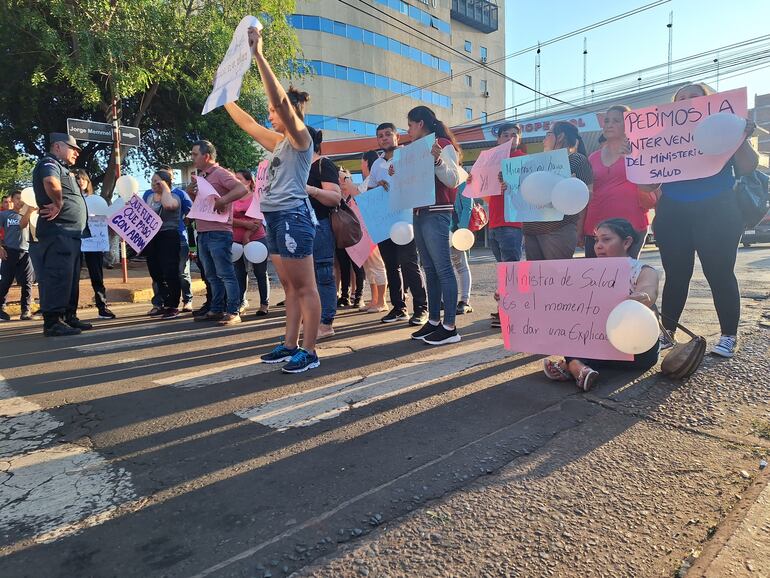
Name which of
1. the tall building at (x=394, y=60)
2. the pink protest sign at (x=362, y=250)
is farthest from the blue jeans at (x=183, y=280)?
the tall building at (x=394, y=60)

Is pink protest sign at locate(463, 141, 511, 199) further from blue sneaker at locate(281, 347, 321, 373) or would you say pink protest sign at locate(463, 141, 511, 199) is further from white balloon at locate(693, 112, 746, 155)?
blue sneaker at locate(281, 347, 321, 373)

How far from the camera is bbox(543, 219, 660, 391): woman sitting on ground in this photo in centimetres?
288

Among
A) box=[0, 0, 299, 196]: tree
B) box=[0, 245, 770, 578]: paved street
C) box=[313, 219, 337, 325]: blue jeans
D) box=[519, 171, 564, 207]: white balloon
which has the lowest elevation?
box=[0, 245, 770, 578]: paved street

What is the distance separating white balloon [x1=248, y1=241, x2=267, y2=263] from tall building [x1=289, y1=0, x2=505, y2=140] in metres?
27.6

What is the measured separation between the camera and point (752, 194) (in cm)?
340

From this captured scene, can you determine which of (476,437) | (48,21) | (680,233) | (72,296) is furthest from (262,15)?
(476,437)

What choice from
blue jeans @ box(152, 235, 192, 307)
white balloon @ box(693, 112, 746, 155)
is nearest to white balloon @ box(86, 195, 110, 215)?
blue jeans @ box(152, 235, 192, 307)

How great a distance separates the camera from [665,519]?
1.67 m

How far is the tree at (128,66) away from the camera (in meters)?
10.4

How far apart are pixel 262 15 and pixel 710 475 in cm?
1587

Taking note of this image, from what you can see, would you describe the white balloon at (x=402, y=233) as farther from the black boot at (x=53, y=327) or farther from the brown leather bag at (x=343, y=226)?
the black boot at (x=53, y=327)

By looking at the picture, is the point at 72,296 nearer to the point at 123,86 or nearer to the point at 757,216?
the point at 757,216

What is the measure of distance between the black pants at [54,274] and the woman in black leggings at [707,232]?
5439 millimetres

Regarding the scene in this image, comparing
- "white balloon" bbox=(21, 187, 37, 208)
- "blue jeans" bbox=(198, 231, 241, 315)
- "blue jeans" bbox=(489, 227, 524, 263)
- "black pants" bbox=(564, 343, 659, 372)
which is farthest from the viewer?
"white balloon" bbox=(21, 187, 37, 208)
